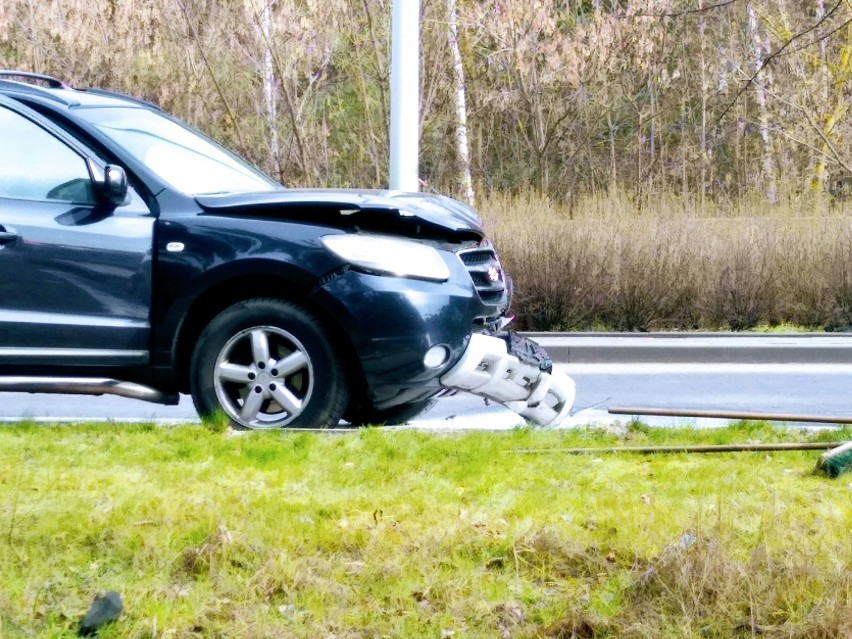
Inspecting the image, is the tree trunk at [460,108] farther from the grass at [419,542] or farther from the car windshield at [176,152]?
the grass at [419,542]

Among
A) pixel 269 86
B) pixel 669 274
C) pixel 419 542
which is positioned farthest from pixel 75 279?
pixel 269 86

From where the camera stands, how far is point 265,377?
6.20 m

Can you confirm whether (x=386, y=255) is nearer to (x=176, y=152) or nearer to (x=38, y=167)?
(x=176, y=152)

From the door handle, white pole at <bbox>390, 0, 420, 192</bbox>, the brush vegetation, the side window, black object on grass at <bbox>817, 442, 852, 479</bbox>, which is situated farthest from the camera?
the brush vegetation

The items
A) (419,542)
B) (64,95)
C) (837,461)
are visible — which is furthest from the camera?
(64,95)

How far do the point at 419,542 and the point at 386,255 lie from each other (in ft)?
7.84

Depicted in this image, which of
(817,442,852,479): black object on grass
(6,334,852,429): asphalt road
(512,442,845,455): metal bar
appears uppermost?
(817,442,852,479): black object on grass

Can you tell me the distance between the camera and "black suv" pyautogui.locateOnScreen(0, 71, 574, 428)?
611 cm

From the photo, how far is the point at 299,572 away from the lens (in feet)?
12.1

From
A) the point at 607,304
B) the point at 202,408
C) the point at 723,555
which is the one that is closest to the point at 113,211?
the point at 202,408

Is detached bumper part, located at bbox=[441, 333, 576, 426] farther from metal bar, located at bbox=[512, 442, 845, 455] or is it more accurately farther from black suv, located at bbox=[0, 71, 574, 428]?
metal bar, located at bbox=[512, 442, 845, 455]

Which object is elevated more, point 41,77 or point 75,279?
point 41,77

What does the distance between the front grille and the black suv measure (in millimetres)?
11

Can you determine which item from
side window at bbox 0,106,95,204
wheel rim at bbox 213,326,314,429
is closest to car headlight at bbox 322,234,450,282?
wheel rim at bbox 213,326,314,429
